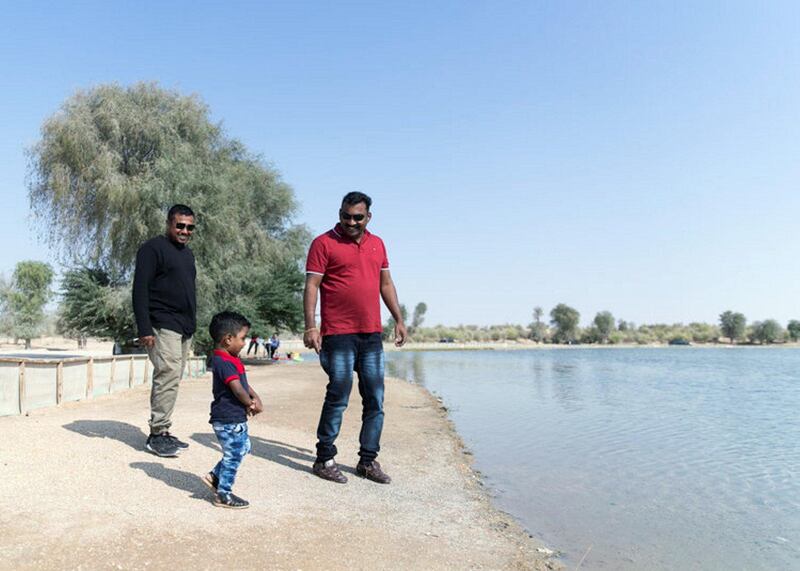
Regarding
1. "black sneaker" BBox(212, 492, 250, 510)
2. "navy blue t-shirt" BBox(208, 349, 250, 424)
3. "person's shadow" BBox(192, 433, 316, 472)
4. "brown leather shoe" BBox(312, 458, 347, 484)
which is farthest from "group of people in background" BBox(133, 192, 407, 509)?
"black sneaker" BBox(212, 492, 250, 510)

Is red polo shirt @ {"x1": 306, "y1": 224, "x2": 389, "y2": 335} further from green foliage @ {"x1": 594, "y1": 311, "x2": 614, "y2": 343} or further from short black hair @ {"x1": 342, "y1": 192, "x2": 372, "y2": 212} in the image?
green foliage @ {"x1": 594, "y1": 311, "x2": 614, "y2": 343}

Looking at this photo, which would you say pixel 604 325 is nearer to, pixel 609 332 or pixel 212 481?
pixel 609 332

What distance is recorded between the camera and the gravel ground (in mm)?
3262

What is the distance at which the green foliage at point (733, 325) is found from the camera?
13088cm

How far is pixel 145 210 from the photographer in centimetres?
2216

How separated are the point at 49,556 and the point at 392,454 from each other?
4.17 metres

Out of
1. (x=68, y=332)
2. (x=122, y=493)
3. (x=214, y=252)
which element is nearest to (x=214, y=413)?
(x=122, y=493)

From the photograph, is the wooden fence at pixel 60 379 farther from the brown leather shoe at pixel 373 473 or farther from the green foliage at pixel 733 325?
the green foliage at pixel 733 325

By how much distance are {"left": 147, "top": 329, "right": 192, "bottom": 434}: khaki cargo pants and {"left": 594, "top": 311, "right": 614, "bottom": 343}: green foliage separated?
144 metres

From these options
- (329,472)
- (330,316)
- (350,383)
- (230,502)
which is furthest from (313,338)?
(230,502)

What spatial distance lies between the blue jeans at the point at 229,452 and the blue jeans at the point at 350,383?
106cm

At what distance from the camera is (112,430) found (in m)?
6.32

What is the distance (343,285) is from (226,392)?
1.42 meters

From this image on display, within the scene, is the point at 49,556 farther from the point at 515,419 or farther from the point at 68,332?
the point at 68,332
